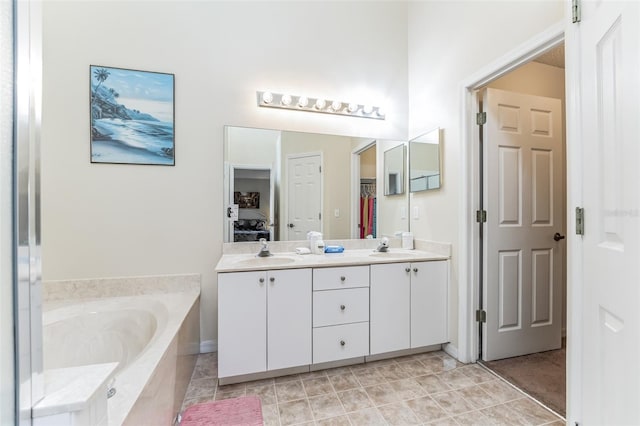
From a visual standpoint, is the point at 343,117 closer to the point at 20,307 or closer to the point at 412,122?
the point at 412,122

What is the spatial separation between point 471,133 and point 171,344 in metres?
2.27

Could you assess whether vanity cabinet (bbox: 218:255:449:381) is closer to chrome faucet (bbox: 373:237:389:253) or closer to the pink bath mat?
the pink bath mat

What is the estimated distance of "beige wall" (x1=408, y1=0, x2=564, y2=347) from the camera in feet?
5.41

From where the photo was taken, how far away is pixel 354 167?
8.43ft

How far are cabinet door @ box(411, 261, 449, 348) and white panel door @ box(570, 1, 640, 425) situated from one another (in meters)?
1.03

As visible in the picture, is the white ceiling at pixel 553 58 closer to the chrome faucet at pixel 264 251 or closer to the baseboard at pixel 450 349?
the baseboard at pixel 450 349

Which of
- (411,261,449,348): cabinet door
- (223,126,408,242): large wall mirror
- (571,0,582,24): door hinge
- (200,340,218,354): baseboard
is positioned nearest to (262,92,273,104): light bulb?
(223,126,408,242): large wall mirror

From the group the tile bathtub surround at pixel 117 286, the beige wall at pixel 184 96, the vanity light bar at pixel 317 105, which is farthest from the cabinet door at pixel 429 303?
the tile bathtub surround at pixel 117 286

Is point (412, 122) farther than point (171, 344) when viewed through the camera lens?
Yes

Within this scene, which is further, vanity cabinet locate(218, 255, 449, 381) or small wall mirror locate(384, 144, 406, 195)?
small wall mirror locate(384, 144, 406, 195)

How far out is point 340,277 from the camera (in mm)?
1918

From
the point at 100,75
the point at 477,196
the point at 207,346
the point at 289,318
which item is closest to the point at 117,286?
the point at 207,346

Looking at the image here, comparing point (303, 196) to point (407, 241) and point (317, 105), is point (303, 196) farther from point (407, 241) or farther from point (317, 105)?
point (407, 241)

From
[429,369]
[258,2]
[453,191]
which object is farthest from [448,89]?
[429,369]
